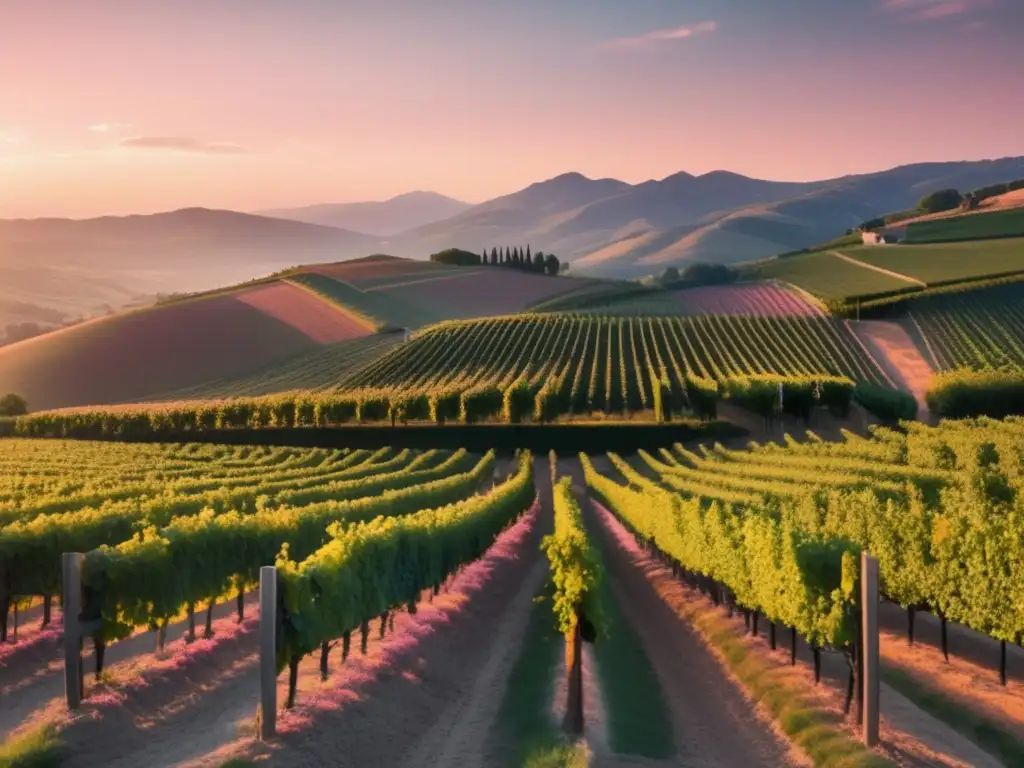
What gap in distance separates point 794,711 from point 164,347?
131 metres

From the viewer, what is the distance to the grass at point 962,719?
1856 cm

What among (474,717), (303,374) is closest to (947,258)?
A: (303,374)

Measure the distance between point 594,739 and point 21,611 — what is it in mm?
20097

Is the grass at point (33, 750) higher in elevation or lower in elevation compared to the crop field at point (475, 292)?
lower

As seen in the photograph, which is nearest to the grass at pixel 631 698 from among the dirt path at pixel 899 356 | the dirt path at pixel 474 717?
the dirt path at pixel 474 717

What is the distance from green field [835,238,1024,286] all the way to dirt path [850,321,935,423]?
16.4 m

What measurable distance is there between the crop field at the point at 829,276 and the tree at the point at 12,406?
4094 inches

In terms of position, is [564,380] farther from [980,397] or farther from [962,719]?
[962,719]

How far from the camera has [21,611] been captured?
3041cm

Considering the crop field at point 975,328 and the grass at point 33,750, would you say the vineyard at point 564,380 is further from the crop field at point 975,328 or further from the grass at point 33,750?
the grass at point 33,750

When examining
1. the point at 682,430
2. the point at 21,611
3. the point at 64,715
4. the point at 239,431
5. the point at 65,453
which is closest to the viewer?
the point at 64,715

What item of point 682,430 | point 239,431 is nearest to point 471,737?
point 682,430

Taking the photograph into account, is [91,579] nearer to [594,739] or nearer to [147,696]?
[147,696]

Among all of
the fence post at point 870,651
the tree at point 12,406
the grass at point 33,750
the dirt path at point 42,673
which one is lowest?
the dirt path at point 42,673
